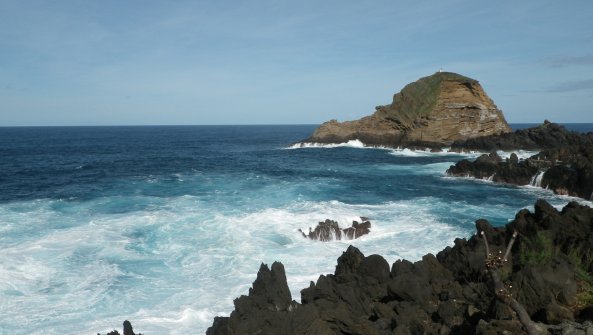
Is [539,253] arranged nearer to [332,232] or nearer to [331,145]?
[332,232]

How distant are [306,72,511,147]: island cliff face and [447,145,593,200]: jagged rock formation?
34618 millimetres

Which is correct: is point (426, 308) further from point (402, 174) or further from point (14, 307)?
point (402, 174)

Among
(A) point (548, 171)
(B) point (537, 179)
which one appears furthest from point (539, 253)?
(B) point (537, 179)

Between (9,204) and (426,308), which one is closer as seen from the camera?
(426,308)

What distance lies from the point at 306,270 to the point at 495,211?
19.9 m

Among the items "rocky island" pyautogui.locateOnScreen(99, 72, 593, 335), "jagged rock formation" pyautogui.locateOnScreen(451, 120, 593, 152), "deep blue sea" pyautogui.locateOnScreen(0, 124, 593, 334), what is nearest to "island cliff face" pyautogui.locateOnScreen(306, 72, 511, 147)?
"jagged rock formation" pyautogui.locateOnScreen(451, 120, 593, 152)

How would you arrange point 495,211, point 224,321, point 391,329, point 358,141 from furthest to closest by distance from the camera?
point 358,141 < point 495,211 < point 224,321 < point 391,329

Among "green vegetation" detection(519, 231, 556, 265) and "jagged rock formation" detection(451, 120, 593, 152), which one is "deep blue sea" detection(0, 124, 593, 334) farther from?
"jagged rock formation" detection(451, 120, 593, 152)

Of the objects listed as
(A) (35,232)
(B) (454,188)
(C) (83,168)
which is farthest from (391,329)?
(C) (83,168)

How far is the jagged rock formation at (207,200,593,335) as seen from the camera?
10852 mm

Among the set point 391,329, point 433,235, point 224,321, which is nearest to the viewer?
point 391,329

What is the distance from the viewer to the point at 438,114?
89500 millimetres

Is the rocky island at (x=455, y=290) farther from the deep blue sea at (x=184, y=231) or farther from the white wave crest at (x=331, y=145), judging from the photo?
the white wave crest at (x=331, y=145)

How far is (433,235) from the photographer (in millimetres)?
26984
